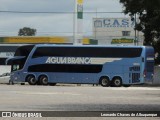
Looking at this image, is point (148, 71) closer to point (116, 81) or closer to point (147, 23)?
point (116, 81)

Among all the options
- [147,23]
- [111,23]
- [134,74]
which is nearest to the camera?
[134,74]

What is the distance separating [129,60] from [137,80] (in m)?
1.98

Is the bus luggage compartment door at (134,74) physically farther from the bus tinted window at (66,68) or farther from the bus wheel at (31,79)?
→ the bus wheel at (31,79)

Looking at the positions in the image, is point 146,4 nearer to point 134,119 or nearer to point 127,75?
point 134,119

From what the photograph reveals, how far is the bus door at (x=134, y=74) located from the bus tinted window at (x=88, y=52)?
1.15 meters

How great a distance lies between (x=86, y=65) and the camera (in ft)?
164

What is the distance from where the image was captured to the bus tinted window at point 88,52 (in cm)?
4981

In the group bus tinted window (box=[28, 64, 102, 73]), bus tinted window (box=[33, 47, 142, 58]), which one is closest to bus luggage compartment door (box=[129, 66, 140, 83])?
bus tinted window (box=[33, 47, 142, 58])

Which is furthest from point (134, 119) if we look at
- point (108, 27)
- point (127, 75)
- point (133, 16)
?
point (108, 27)

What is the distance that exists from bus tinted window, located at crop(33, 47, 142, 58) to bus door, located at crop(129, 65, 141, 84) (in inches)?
45.3

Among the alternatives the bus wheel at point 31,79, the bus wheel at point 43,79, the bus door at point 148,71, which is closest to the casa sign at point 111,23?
the bus door at point 148,71

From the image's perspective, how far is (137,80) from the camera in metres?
49.6

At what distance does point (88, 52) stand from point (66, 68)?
100 inches

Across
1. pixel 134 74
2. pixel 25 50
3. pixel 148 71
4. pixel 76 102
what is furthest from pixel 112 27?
pixel 76 102
